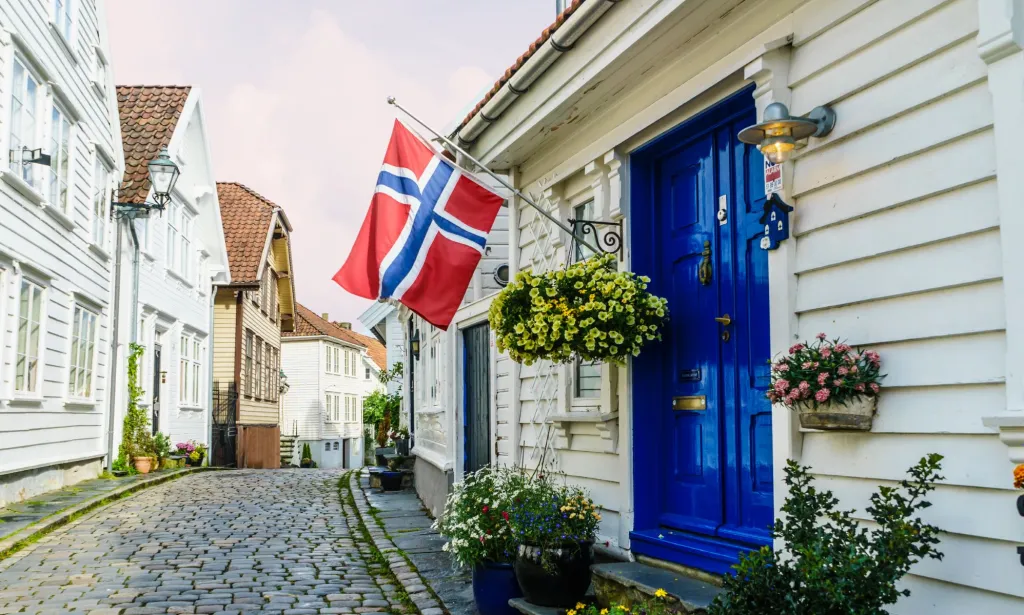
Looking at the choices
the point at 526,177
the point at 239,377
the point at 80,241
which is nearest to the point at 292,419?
the point at 239,377

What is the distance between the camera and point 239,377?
1089 inches

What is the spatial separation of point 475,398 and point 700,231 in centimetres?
575

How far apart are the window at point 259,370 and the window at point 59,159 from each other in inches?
671

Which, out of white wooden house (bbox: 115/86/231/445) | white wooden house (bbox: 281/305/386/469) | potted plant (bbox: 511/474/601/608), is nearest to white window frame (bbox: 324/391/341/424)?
white wooden house (bbox: 281/305/386/469)

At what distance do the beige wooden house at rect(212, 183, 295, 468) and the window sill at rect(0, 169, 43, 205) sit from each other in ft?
45.3

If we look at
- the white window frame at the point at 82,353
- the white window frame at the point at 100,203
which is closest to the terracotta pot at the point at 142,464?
the white window frame at the point at 82,353

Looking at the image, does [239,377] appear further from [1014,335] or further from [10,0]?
[1014,335]

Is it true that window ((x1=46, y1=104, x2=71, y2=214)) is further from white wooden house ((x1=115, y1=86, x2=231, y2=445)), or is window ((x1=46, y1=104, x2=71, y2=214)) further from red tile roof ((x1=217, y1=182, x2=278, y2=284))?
red tile roof ((x1=217, y1=182, x2=278, y2=284))

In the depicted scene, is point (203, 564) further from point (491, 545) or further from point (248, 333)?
point (248, 333)

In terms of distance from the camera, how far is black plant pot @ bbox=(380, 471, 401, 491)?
640 inches

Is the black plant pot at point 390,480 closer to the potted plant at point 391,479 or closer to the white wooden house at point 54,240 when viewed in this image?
the potted plant at point 391,479

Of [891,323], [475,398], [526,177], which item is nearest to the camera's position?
[891,323]

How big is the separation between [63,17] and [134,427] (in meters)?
7.34

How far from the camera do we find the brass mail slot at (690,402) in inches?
219
